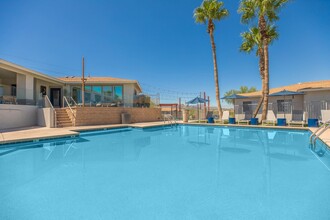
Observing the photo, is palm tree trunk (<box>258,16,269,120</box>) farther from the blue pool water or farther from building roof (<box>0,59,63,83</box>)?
building roof (<box>0,59,63,83</box>)

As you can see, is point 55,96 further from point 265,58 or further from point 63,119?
point 265,58

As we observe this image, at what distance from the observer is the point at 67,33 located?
54.2 ft

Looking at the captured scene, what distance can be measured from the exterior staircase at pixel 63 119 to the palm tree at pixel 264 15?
590 inches

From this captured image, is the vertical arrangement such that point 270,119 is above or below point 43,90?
below

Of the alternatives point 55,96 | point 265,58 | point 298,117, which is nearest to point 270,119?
point 298,117

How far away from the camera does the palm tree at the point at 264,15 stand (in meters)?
12.6

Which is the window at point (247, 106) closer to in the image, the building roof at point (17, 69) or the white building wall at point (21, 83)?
the building roof at point (17, 69)

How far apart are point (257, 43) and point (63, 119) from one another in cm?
1689

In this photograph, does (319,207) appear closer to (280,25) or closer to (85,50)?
(280,25)

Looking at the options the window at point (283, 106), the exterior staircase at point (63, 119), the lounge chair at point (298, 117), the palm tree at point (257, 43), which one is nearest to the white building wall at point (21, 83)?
the exterior staircase at point (63, 119)

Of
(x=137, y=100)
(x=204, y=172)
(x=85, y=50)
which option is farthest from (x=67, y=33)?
(x=204, y=172)

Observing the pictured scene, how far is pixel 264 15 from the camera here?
13.3 meters

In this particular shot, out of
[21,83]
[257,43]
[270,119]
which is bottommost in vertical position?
[270,119]

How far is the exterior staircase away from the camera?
1210 centimetres
